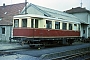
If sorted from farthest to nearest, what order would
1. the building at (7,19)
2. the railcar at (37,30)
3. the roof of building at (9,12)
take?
the roof of building at (9,12)
the building at (7,19)
the railcar at (37,30)

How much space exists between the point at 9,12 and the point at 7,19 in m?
2.98

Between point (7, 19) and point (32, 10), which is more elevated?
point (32, 10)

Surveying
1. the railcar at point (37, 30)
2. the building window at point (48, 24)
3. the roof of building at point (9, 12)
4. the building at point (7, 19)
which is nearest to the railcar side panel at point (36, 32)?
the railcar at point (37, 30)

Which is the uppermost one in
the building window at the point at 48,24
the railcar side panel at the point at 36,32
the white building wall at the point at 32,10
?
the white building wall at the point at 32,10

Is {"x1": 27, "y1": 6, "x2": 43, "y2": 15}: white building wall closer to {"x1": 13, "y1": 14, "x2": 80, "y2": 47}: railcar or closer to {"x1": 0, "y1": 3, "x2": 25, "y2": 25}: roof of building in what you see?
{"x1": 0, "y1": 3, "x2": 25, "y2": 25}: roof of building

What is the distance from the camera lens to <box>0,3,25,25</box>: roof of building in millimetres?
29875

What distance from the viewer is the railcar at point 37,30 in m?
17.7

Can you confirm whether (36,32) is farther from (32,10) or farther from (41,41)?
(32,10)

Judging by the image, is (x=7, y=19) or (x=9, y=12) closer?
(x=7, y=19)

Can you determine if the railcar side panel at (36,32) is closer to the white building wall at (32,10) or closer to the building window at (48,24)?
the building window at (48,24)

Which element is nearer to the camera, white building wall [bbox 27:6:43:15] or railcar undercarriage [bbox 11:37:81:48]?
railcar undercarriage [bbox 11:37:81:48]

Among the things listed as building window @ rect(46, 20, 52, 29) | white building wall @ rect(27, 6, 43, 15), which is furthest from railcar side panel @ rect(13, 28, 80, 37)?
white building wall @ rect(27, 6, 43, 15)

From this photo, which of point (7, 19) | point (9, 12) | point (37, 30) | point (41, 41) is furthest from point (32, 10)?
point (37, 30)

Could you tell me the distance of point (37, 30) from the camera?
58.9ft
